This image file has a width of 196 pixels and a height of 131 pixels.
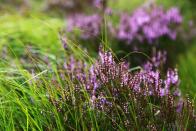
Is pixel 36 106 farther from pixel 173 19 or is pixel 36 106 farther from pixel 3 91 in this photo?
pixel 173 19

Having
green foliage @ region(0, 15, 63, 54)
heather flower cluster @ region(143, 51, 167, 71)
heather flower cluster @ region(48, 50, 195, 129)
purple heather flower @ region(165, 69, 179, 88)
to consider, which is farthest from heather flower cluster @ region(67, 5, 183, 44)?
heather flower cluster @ region(48, 50, 195, 129)

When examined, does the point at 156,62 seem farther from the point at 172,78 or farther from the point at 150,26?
the point at 150,26

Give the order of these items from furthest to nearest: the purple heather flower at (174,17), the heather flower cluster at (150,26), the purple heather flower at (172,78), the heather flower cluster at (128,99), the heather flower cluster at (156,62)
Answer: the purple heather flower at (174,17), the heather flower cluster at (150,26), the heather flower cluster at (156,62), the purple heather flower at (172,78), the heather flower cluster at (128,99)

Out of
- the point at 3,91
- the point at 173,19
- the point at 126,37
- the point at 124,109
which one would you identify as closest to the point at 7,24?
the point at 126,37

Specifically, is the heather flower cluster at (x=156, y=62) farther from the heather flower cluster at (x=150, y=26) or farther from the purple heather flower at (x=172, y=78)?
the heather flower cluster at (x=150, y=26)

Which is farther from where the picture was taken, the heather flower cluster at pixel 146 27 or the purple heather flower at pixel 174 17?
the purple heather flower at pixel 174 17

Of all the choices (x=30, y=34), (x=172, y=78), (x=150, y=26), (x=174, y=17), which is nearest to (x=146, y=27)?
(x=150, y=26)

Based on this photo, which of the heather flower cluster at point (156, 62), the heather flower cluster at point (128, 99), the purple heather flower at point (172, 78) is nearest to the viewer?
the heather flower cluster at point (128, 99)

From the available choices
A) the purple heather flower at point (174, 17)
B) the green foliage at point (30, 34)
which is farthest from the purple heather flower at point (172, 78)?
the purple heather flower at point (174, 17)
